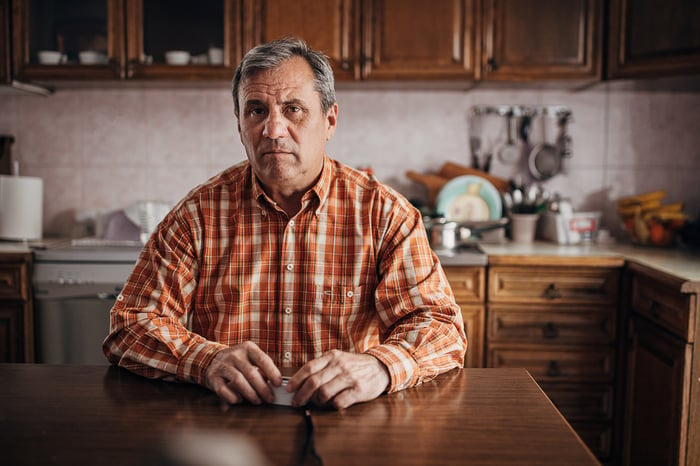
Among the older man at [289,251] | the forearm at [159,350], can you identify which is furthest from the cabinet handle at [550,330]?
the forearm at [159,350]

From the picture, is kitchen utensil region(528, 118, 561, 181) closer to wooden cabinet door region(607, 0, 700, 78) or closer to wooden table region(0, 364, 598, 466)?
wooden cabinet door region(607, 0, 700, 78)

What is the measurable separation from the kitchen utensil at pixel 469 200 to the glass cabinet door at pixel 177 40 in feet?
3.65

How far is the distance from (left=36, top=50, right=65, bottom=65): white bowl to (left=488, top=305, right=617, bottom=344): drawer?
214cm

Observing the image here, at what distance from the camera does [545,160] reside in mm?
3051

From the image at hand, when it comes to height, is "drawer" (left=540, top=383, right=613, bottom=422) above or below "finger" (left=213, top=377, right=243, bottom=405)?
below

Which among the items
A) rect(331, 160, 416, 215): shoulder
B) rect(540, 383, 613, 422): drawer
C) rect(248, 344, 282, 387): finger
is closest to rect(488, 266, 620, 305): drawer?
rect(540, 383, 613, 422): drawer

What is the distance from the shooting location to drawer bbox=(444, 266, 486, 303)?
245 centimetres

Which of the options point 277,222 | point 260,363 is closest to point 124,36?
point 277,222

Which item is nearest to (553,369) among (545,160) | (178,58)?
(545,160)

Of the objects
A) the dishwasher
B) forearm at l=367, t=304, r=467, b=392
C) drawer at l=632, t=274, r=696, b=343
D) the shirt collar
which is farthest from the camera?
the dishwasher

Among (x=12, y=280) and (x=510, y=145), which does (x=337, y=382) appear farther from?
(x=510, y=145)

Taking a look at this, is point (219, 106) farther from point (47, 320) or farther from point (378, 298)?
point (378, 298)

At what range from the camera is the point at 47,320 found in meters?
2.53

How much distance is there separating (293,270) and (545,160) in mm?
1988
